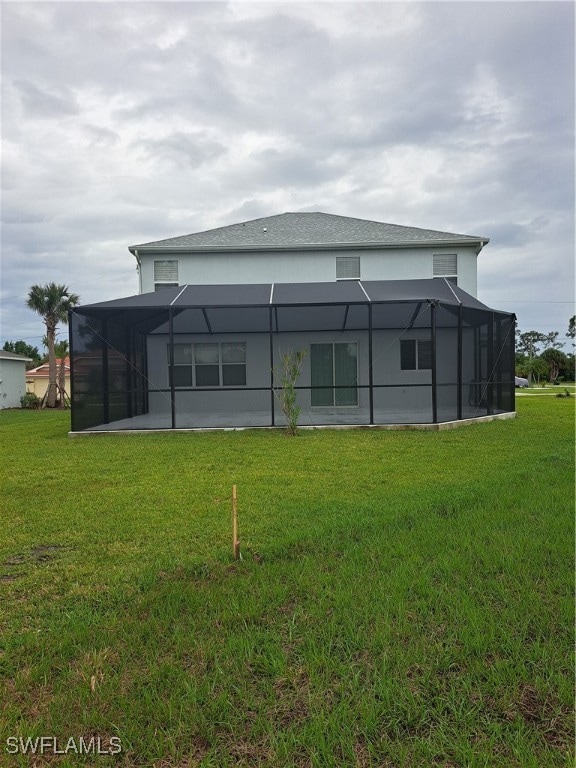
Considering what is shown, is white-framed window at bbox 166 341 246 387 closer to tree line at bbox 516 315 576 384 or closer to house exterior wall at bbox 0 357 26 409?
house exterior wall at bbox 0 357 26 409

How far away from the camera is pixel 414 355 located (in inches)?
558

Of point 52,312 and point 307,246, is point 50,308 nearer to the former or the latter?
point 52,312

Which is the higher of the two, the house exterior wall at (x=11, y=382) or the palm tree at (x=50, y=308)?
the palm tree at (x=50, y=308)

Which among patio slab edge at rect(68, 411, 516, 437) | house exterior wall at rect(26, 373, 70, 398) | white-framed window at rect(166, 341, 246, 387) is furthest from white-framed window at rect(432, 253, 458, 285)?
house exterior wall at rect(26, 373, 70, 398)

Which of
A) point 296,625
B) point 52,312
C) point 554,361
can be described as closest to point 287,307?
point 296,625

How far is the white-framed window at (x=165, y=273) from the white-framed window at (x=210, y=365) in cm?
250

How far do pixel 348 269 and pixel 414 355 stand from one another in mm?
3634

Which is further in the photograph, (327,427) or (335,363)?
(335,363)

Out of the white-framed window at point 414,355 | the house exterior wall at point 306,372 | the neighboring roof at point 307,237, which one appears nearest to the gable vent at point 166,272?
the neighboring roof at point 307,237

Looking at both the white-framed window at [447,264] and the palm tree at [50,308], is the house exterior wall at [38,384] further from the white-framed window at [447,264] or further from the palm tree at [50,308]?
the white-framed window at [447,264]

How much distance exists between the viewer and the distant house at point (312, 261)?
48.5 feet

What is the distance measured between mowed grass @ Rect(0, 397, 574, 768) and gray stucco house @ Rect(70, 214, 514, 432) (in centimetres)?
626

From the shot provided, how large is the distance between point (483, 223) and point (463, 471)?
1623 centimetres

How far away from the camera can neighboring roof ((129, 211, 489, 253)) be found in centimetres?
1470
